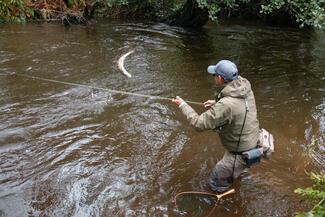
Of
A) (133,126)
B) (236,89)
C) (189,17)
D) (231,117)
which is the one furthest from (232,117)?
(189,17)

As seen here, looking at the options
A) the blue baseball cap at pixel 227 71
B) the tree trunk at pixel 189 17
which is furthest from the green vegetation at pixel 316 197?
the tree trunk at pixel 189 17

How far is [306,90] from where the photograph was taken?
36.7 ft

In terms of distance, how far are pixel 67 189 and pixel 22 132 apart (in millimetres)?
2225

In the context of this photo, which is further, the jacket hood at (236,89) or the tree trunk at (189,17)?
the tree trunk at (189,17)

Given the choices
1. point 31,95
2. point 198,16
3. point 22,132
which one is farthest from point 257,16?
point 22,132

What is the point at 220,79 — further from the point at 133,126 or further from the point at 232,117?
the point at 133,126

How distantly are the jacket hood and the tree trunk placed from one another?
41.7ft

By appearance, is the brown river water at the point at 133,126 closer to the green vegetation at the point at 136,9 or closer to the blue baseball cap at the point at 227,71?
the green vegetation at the point at 136,9

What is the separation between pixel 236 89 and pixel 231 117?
0.36m

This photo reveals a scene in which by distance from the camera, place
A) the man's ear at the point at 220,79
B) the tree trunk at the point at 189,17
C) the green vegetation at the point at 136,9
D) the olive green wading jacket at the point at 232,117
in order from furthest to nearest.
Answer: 1. the tree trunk at the point at 189,17
2. the green vegetation at the point at 136,9
3. the man's ear at the point at 220,79
4. the olive green wading jacket at the point at 232,117

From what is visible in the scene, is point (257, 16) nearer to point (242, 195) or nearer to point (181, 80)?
point (181, 80)

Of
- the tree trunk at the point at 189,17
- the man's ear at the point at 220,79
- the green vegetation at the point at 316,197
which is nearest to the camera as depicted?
the green vegetation at the point at 316,197

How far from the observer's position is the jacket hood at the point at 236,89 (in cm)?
552

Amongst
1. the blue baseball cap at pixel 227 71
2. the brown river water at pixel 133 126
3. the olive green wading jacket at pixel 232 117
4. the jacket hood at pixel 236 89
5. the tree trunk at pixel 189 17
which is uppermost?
the blue baseball cap at pixel 227 71
